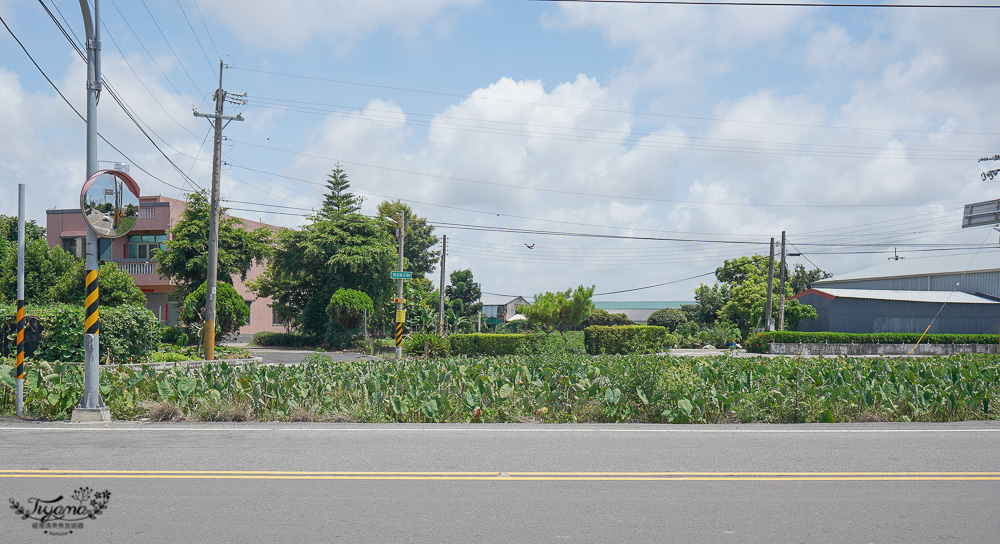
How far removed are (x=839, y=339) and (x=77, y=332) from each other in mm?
41678

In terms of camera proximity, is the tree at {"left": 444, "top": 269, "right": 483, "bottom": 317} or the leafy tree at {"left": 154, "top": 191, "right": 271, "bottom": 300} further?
the tree at {"left": 444, "top": 269, "right": 483, "bottom": 317}

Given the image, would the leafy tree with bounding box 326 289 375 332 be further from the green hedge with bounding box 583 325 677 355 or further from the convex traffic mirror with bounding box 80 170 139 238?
the convex traffic mirror with bounding box 80 170 139 238

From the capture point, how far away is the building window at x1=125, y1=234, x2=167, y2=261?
150 feet

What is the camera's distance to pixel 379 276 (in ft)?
148

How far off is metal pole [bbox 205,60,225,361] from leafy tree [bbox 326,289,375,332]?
15.5m

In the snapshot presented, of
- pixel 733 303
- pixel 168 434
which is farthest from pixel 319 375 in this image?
pixel 733 303

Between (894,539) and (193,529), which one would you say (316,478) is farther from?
(894,539)

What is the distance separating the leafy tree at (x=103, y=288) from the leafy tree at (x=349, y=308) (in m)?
10.8

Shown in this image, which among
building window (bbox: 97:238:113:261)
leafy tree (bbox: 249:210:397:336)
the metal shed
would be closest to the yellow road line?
building window (bbox: 97:238:113:261)

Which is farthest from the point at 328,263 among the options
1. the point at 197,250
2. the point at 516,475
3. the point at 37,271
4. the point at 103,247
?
the point at 516,475

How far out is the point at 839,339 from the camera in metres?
45.1

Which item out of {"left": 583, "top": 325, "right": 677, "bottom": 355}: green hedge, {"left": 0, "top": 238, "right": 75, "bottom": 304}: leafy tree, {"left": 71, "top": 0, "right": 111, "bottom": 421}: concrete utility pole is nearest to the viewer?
{"left": 71, "top": 0, "right": 111, "bottom": 421}: concrete utility pole

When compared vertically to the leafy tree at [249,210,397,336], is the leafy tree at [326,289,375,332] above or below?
below

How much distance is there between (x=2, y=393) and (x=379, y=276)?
109 ft
